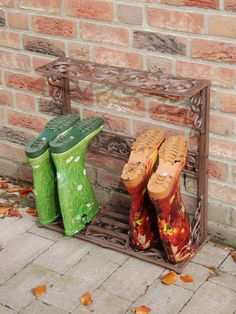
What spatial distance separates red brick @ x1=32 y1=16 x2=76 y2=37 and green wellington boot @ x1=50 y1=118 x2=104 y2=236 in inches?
18.9

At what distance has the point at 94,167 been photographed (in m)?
3.58

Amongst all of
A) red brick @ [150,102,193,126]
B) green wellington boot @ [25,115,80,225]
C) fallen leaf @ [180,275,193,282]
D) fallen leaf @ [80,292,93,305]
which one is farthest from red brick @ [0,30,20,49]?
fallen leaf @ [180,275,193,282]

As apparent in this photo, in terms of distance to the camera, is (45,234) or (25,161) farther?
(25,161)

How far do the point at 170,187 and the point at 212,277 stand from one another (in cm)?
51

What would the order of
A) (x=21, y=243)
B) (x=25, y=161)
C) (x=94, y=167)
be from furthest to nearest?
(x=25, y=161) → (x=94, y=167) → (x=21, y=243)

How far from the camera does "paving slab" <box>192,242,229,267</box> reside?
10.3ft

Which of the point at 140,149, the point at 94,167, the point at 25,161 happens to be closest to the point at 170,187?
the point at 140,149

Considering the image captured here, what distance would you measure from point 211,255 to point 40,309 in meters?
0.91

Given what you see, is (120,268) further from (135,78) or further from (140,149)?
(135,78)

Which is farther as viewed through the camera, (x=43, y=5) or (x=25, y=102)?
(x=25, y=102)

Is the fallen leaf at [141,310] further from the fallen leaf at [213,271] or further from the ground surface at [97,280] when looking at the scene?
the fallen leaf at [213,271]

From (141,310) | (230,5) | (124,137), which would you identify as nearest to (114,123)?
(124,137)

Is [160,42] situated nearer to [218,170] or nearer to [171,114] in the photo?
[171,114]

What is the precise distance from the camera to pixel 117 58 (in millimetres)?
3205
